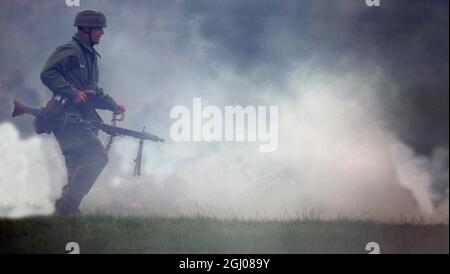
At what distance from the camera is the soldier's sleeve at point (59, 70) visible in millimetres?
6891

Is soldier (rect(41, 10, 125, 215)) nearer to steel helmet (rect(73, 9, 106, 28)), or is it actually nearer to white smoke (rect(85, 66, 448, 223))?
steel helmet (rect(73, 9, 106, 28))

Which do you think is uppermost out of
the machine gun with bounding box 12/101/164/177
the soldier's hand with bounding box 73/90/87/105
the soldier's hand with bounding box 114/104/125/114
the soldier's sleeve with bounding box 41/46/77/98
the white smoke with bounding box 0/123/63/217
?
the soldier's sleeve with bounding box 41/46/77/98

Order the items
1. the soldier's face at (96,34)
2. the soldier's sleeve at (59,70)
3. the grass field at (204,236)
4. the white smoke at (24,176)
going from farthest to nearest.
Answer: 1. the soldier's face at (96,34)
2. the soldier's sleeve at (59,70)
3. the white smoke at (24,176)
4. the grass field at (204,236)

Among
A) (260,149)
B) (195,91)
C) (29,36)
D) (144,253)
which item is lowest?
(144,253)

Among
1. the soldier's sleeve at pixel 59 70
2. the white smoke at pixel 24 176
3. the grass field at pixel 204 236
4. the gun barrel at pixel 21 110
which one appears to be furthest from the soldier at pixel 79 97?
the grass field at pixel 204 236

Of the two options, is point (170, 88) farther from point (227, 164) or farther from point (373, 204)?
point (373, 204)

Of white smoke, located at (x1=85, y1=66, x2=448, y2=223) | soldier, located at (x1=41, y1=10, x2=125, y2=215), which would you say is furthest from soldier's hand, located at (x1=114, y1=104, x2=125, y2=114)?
white smoke, located at (x1=85, y1=66, x2=448, y2=223)

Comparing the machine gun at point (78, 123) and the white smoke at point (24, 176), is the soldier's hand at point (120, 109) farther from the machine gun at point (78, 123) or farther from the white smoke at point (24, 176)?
the white smoke at point (24, 176)

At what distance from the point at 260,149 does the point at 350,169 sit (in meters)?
1.02

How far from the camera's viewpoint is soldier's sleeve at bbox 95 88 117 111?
7.05 meters

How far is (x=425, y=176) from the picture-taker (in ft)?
24.1

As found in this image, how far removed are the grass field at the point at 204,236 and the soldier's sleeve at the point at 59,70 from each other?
4.55 ft

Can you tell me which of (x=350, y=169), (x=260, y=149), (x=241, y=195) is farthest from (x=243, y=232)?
(x=350, y=169)

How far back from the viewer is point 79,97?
6.91m
